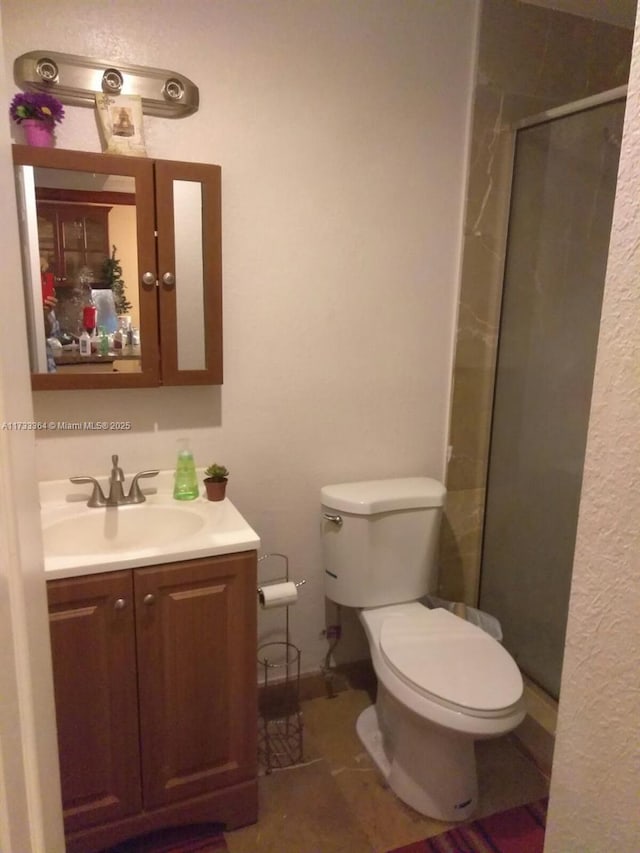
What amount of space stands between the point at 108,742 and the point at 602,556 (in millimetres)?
1311

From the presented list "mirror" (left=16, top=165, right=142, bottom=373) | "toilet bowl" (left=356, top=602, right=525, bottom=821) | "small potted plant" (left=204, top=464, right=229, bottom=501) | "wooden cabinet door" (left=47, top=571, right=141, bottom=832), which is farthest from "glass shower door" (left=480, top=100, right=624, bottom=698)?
"wooden cabinet door" (left=47, top=571, right=141, bottom=832)

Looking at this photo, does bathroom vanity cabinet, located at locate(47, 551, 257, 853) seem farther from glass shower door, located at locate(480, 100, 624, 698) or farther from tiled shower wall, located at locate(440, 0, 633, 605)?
glass shower door, located at locate(480, 100, 624, 698)

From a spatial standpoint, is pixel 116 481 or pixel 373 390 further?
pixel 373 390

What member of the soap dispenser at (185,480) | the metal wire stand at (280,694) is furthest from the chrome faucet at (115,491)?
the metal wire stand at (280,694)

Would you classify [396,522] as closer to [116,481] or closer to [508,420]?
[508,420]

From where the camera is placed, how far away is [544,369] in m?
2.05

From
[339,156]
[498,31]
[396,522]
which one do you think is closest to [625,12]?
[498,31]

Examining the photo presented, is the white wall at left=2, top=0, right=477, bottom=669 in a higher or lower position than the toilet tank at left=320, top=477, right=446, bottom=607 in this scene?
higher

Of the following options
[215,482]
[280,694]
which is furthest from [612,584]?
[280,694]

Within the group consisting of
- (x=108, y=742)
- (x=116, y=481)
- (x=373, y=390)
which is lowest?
(x=108, y=742)

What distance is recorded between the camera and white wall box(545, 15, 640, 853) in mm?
564

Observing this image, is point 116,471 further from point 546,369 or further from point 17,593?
point 546,369

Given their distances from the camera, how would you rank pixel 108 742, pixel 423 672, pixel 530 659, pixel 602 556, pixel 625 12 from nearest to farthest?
pixel 602 556 < pixel 108 742 < pixel 423 672 < pixel 625 12 < pixel 530 659

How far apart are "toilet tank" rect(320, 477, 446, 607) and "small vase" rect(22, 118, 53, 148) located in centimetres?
127
